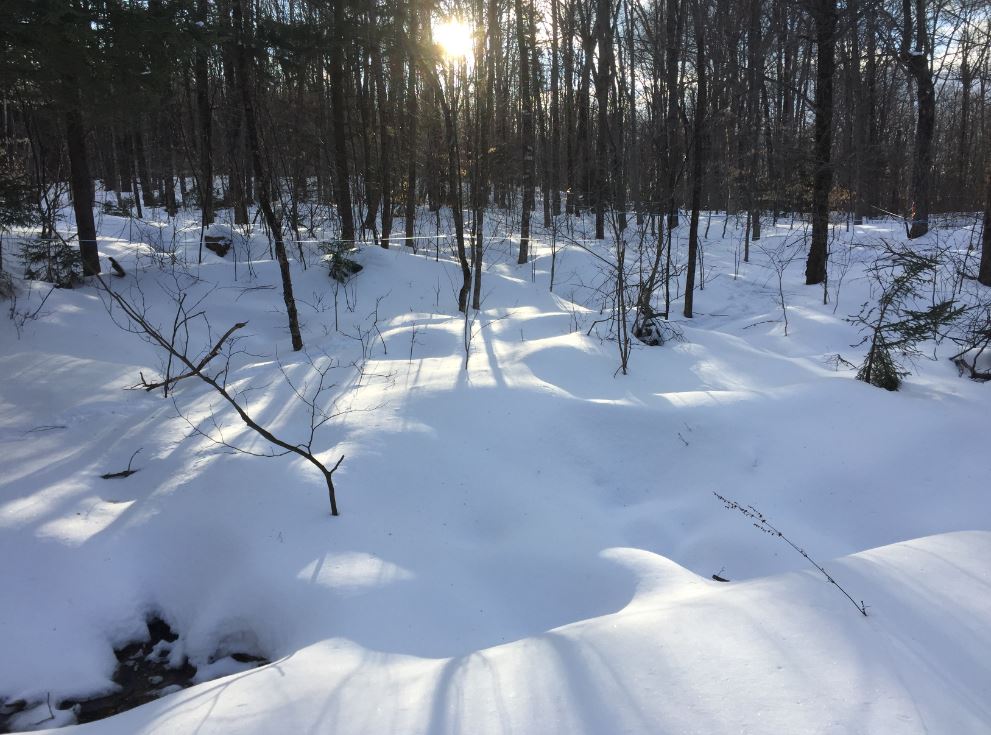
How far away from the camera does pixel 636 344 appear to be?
24.1ft

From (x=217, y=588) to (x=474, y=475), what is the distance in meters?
1.85

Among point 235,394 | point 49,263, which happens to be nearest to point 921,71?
point 235,394

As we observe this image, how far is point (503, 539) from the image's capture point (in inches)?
151

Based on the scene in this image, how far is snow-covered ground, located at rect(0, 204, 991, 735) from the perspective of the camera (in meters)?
2.14

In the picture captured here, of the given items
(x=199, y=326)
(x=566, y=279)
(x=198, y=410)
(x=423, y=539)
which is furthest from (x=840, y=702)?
(x=566, y=279)

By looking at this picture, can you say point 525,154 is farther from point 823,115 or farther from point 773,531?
point 773,531

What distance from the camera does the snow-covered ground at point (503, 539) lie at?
2.14 m

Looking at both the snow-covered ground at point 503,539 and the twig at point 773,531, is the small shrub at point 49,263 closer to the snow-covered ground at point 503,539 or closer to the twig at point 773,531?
the snow-covered ground at point 503,539

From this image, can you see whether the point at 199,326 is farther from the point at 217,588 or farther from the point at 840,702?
the point at 840,702

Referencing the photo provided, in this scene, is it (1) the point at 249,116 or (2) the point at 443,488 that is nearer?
(2) the point at 443,488

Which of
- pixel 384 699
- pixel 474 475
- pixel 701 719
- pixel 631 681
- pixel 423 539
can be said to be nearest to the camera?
pixel 701 719

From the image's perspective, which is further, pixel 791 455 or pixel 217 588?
pixel 791 455

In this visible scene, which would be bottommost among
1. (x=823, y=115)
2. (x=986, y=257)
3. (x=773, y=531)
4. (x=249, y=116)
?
(x=773, y=531)

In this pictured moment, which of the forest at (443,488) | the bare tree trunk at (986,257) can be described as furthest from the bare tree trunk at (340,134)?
the bare tree trunk at (986,257)
